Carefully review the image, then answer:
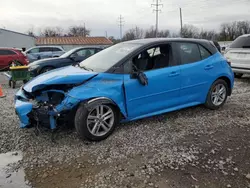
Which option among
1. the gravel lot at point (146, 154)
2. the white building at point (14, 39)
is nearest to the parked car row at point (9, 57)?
the gravel lot at point (146, 154)

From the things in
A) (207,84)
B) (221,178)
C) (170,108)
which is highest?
(207,84)

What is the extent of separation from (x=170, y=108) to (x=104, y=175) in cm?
204

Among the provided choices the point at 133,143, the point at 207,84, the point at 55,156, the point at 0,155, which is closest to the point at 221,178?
the point at 133,143

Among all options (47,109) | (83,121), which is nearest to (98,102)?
(83,121)

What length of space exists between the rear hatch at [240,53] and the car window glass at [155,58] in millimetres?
4644

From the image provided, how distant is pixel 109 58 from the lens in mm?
4207

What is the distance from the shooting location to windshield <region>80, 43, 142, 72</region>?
392 centimetres

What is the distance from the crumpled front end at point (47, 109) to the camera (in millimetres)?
3346

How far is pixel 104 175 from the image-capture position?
2748 millimetres

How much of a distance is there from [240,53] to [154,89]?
546 cm

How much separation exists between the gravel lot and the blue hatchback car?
0.94 ft

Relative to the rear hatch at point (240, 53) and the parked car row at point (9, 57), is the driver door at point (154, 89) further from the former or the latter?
the parked car row at point (9, 57)

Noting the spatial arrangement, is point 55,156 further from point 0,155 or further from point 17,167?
point 0,155

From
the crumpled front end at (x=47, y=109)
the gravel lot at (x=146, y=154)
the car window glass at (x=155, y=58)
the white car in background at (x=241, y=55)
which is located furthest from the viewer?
the white car in background at (x=241, y=55)
